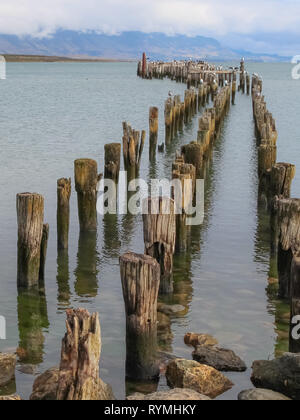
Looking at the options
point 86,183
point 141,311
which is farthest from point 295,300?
point 86,183

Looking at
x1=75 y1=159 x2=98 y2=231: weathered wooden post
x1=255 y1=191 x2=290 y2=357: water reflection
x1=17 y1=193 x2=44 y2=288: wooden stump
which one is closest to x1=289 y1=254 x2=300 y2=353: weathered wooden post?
x1=255 y1=191 x2=290 y2=357: water reflection

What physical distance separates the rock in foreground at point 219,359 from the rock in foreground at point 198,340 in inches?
14.9

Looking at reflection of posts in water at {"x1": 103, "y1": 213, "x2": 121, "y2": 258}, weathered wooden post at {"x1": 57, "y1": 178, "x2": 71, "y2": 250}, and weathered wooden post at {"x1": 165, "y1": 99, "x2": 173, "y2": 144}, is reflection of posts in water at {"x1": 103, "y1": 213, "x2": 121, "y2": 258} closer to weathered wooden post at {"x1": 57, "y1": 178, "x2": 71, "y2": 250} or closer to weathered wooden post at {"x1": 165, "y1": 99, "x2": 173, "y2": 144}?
weathered wooden post at {"x1": 57, "y1": 178, "x2": 71, "y2": 250}

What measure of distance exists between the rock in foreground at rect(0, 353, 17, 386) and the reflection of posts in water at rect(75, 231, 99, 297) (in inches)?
106

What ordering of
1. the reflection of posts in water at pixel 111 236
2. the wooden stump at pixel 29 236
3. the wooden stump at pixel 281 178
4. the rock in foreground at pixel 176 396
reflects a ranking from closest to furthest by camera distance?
1. the rock in foreground at pixel 176 396
2. the wooden stump at pixel 29 236
3. the reflection of posts in water at pixel 111 236
4. the wooden stump at pixel 281 178

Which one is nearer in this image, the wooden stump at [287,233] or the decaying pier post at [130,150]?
the wooden stump at [287,233]

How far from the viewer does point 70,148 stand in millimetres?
24578

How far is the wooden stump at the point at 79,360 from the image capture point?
6.06m

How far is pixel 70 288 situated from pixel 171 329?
83.3 inches

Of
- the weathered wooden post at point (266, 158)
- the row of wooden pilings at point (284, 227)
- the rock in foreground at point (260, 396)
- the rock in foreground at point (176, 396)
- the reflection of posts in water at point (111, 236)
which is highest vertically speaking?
the weathered wooden post at point (266, 158)

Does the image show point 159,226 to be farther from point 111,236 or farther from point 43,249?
point 111,236

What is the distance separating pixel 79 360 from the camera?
19.9 feet

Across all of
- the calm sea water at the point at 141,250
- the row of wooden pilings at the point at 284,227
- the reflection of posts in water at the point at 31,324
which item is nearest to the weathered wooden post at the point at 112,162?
the calm sea water at the point at 141,250

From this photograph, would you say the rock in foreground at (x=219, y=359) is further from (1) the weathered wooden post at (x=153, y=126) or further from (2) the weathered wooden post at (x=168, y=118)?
(2) the weathered wooden post at (x=168, y=118)
